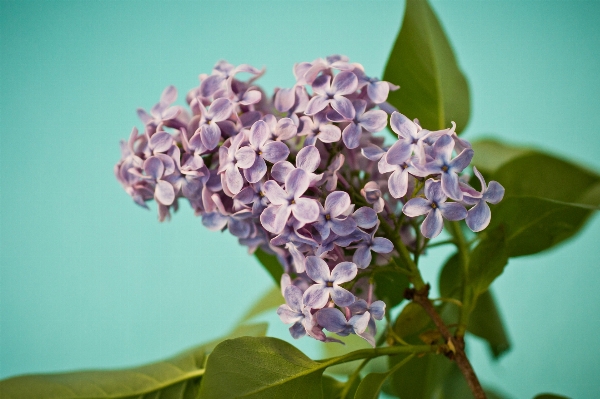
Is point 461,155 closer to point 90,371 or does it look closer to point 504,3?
point 90,371

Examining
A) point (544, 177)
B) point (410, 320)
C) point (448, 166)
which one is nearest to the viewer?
point (448, 166)

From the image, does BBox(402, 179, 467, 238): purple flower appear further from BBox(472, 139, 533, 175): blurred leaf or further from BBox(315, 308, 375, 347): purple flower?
BBox(472, 139, 533, 175): blurred leaf

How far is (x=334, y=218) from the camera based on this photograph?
1.31 feet

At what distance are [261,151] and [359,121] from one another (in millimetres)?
80

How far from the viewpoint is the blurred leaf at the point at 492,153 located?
754 millimetres

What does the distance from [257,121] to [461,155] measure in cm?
15

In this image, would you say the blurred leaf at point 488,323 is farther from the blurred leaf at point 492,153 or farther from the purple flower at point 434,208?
the purple flower at point 434,208

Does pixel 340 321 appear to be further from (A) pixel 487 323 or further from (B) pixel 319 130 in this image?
(A) pixel 487 323

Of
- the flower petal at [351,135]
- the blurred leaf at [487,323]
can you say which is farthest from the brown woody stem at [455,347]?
the blurred leaf at [487,323]

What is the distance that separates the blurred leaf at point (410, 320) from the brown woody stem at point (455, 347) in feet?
0.08

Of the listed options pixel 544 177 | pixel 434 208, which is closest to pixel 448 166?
pixel 434 208

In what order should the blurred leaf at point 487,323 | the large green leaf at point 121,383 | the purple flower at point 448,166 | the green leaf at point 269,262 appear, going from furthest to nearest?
the blurred leaf at point 487,323 < the green leaf at point 269,262 < the large green leaf at point 121,383 < the purple flower at point 448,166

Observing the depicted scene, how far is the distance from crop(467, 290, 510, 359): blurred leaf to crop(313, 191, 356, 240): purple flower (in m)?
0.39

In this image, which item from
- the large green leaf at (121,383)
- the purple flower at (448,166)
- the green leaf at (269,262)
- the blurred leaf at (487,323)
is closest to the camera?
the purple flower at (448,166)
